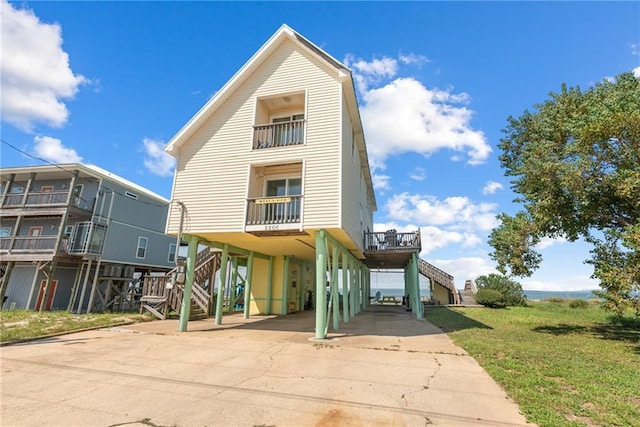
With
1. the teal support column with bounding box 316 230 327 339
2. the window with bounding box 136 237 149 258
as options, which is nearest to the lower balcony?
the teal support column with bounding box 316 230 327 339

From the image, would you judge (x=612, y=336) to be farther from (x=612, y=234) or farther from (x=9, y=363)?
(x=9, y=363)

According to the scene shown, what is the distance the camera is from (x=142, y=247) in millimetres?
22391

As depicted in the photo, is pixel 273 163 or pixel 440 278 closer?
pixel 273 163

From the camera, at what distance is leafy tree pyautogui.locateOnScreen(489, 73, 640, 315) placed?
8844 millimetres

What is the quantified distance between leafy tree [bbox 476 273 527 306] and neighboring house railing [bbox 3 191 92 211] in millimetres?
31503

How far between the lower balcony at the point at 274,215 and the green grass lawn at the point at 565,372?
252 inches

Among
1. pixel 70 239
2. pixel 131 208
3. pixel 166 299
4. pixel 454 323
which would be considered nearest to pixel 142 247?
pixel 131 208

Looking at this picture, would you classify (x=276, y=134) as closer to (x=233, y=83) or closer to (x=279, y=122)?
(x=279, y=122)

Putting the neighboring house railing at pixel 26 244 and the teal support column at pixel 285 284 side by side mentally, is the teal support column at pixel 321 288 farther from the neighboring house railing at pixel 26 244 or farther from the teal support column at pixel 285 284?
the neighboring house railing at pixel 26 244

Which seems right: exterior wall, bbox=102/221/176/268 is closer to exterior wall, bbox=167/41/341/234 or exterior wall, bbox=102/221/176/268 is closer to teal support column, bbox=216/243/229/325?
teal support column, bbox=216/243/229/325

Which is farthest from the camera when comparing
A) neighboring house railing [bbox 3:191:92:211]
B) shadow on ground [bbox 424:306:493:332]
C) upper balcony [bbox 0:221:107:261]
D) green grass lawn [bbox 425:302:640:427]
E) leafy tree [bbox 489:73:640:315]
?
neighboring house railing [bbox 3:191:92:211]

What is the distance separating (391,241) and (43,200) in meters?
23.1

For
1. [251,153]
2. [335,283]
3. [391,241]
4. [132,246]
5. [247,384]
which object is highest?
[251,153]

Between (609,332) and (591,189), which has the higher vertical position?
(591,189)
